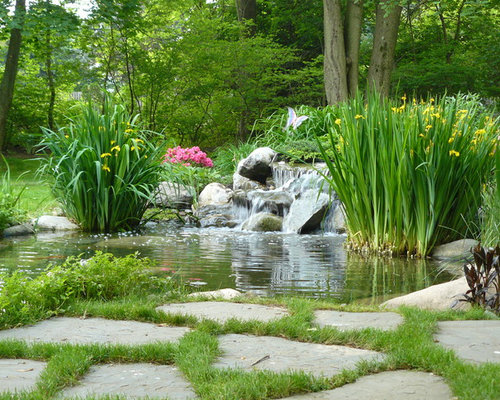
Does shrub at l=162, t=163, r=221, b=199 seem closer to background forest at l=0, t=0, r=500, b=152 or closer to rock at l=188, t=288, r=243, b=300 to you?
background forest at l=0, t=0, r=500, b=152

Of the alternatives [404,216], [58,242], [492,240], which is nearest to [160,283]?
[492,240]

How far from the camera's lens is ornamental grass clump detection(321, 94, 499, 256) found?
5.77 meters

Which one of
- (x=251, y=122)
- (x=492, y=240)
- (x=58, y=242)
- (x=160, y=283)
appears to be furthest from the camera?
(x=251, y=122)

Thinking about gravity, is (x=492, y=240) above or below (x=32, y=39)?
below

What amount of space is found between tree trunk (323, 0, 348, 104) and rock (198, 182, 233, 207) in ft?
12.7

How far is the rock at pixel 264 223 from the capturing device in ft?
29.5

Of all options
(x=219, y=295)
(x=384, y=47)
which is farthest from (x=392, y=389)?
(x=384, y=47)

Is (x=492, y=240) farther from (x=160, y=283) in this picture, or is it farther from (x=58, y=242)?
(x=58, y=242)

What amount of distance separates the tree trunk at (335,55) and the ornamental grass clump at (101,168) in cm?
639

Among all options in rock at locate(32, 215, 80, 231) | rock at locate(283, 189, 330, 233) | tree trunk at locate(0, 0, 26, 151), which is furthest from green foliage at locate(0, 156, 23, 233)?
tree trunk at locate(0, 0, 26, 151)

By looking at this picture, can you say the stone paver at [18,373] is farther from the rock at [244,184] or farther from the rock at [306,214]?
the rock at [244,184]

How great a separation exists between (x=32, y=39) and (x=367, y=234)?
41.8 ft

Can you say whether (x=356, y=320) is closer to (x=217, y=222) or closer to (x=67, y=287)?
(x=67, y=287)

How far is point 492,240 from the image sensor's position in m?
4.54
